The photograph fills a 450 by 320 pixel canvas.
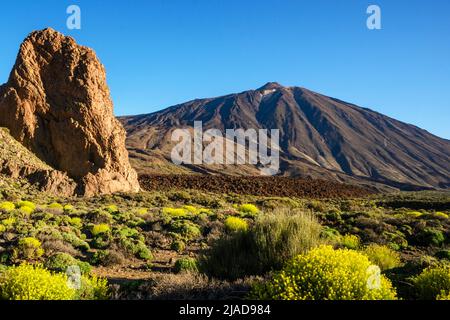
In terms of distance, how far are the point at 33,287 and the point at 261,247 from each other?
12.5ft

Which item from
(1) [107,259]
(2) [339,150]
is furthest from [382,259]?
(2) [339,150]

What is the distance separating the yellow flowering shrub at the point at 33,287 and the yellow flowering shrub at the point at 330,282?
8.36 feet

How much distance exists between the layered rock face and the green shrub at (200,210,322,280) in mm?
22135

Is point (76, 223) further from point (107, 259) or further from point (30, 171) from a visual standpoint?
point (30, 171)

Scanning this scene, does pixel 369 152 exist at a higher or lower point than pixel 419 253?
higher

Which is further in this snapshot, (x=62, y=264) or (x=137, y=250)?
(x=137, y=250)

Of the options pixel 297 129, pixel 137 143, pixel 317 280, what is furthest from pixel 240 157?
pixel 317 280

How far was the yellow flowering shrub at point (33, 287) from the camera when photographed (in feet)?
16.0

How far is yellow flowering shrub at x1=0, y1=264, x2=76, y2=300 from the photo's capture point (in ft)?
16.0

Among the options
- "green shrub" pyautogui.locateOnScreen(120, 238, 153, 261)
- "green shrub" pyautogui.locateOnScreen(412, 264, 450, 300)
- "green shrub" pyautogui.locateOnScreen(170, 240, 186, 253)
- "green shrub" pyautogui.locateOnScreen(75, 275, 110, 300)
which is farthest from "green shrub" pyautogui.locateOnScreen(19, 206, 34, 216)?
"green shrub" pyautogui.locateOnScreen(412, 264, 450, 300)

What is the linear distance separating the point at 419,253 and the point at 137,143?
127m

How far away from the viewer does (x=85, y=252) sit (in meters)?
10.9

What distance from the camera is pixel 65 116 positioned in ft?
97.5
